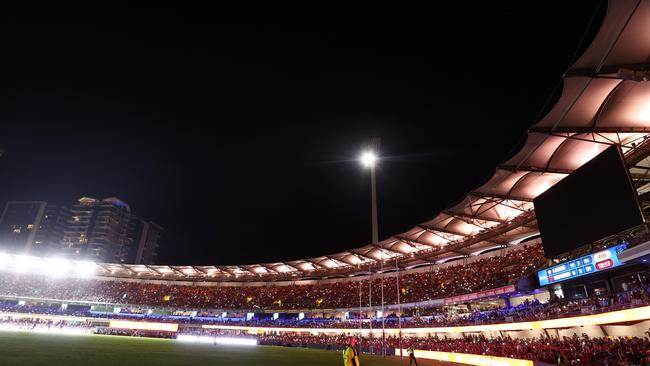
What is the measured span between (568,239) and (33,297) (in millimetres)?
89949

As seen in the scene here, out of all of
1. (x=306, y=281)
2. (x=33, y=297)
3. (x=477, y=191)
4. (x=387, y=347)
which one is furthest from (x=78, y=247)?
(x=477, y=191)

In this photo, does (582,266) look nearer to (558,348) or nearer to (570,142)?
(558,348)

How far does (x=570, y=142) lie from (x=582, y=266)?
7807 millimetres

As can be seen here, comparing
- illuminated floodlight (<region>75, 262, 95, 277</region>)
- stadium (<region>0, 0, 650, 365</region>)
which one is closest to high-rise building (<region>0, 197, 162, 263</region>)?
illuminated floodlight (<region>75, 262, 95, 277</region>)

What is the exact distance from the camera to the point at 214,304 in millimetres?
70438

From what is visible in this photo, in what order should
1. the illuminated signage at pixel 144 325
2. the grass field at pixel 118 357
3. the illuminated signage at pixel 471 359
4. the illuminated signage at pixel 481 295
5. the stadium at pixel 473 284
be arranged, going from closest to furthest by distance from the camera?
the grass field at pixel 118 357 → the stadium at pixel 473 284 → the illuminated signage at pixel 471 359 → the illuminated signage at pixel 481 295 → the illuminated signage at pixel 144 325

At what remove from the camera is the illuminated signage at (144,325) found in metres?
61.1

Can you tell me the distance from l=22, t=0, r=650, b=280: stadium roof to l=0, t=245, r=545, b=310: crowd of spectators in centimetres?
322

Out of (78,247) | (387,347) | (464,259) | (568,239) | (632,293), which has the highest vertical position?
(78,247)

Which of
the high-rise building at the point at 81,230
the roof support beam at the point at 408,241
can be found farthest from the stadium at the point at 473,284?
the high-rise building at the point at 81,230

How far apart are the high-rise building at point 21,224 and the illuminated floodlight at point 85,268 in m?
103

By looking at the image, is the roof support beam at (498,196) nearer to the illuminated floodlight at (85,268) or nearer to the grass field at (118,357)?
the grass field at (118,357)

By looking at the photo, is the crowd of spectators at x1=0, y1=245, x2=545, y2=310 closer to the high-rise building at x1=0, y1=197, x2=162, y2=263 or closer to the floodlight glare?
the floodlight glare

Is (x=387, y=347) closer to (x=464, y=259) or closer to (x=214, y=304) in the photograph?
(x=464, y=259)
